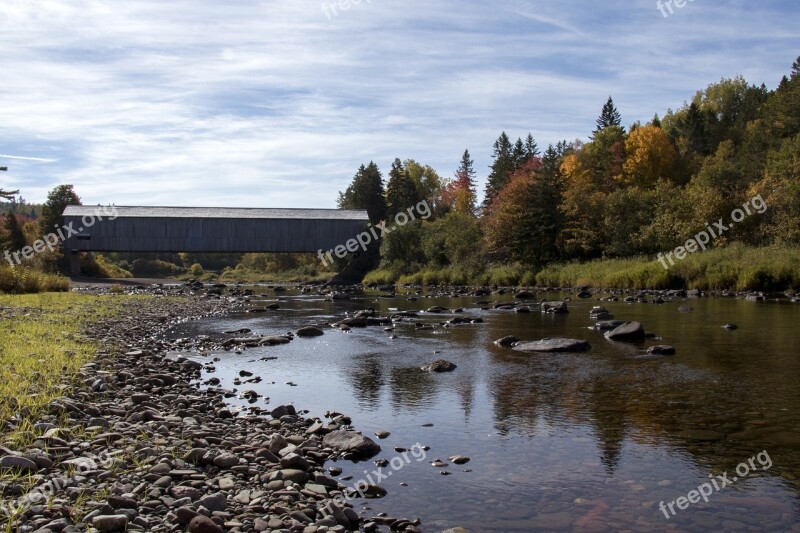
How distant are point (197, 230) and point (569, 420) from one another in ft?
177

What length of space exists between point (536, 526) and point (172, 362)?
925 cm

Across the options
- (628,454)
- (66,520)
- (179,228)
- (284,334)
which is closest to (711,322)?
(284,334)

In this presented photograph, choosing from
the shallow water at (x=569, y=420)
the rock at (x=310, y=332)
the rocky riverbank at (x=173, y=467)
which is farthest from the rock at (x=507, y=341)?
the rocky riverbank at (x=173, y=467)

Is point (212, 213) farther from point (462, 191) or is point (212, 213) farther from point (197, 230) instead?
point (462, 191)

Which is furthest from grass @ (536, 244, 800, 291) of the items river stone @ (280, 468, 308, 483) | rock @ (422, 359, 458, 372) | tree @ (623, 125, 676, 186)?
river stone @ (280, 468, 308, 483)

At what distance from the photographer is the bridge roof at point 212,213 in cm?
5862

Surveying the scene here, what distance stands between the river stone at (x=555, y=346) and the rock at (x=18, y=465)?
11508 mm

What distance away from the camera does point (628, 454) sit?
766cm

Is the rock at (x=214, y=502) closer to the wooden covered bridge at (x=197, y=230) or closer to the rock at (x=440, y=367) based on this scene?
the rock at (x=440, y=367)

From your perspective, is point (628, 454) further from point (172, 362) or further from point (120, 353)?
point (120, 353)

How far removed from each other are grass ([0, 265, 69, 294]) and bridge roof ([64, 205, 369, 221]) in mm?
A: 26935

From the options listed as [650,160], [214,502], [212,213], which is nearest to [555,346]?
[214,502]

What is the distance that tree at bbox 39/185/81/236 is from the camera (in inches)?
2435

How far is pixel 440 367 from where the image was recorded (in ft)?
43.1
